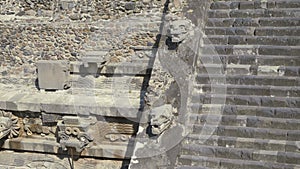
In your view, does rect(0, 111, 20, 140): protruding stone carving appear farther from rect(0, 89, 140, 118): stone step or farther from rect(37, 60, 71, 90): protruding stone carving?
rect(37, 60, 71, 90): protruding stone carving

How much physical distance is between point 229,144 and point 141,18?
4031 mm

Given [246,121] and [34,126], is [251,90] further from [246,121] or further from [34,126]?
[34,126]

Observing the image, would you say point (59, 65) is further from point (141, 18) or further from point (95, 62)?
point (141, 18)

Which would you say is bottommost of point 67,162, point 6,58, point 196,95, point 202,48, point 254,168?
point 67,162

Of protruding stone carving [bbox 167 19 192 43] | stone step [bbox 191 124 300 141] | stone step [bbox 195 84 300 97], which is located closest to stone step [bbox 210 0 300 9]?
protruding stone carving [bbox 167 19 192 43]

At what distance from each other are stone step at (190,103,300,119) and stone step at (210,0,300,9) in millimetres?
1910

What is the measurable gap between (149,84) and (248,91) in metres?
1.33

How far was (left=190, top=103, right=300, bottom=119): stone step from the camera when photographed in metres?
5.55

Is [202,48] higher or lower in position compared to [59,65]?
higher

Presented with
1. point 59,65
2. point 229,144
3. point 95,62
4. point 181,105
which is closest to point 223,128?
point 229,144

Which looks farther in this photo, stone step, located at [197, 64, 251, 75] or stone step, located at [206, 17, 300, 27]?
stone step, located at [206, 17, 300, 27]

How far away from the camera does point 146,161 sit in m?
5.56

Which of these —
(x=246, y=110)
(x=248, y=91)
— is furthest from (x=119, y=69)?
(x=246, y=110)

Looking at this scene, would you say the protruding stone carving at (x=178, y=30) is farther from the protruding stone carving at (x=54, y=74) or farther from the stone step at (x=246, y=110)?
the protruding stone carving at (x=54, y=74)
